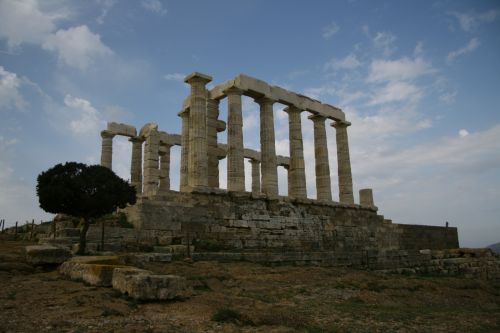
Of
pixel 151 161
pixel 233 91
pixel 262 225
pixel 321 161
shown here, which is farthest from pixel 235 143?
pixel 151 161

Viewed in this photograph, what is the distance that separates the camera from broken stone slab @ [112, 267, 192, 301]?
26.9 feet

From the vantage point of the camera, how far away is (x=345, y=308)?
9828 mm

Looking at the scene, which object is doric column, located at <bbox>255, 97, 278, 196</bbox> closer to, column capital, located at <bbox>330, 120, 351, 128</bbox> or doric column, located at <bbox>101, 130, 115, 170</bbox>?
column capital, located at <bbox>330, 120, 351, 128</bbox>

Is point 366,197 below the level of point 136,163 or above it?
below

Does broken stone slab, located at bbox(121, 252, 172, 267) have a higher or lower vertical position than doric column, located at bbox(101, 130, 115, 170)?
lower

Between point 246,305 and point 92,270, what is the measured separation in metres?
3.67

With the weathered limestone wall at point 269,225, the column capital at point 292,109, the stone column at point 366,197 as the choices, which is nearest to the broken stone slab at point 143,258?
the weathered limestone wall at point 269,225

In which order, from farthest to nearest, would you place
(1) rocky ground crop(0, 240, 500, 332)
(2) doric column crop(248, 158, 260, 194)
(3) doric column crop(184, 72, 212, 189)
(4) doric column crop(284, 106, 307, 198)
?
1. (2) doric column crop(248, 158, 260, 194)
2. (4) doric column crop(284, 106, 307, 198)
3. (3) doric column crop(184, 72, 212, 189)
4. (1) rocky ground crop(0, 240, 500, 332)

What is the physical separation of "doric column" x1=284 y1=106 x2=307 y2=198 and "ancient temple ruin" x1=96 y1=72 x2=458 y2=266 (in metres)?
0.06

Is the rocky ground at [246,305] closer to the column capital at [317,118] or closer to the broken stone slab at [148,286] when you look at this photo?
the broken stone slab at [148,286]

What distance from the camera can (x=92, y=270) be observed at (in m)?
9.45

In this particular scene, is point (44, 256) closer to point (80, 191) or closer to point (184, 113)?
point (80, 191)

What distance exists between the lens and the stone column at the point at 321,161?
26.1 meters

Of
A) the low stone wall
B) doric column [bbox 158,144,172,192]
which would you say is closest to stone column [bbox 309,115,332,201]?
the low stone wall
